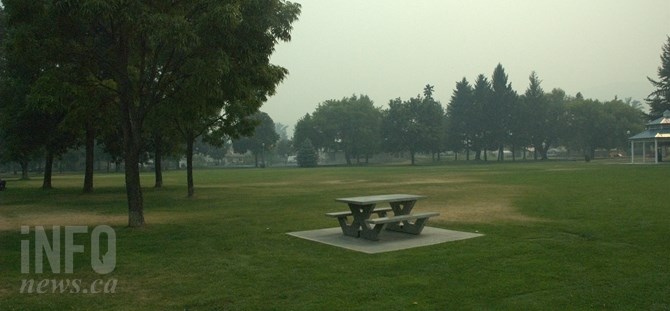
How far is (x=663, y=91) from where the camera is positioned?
275ft

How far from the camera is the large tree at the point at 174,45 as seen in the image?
13.5 meters

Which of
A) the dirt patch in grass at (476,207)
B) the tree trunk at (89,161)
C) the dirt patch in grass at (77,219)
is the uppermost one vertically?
the tree trunk at (89,161)

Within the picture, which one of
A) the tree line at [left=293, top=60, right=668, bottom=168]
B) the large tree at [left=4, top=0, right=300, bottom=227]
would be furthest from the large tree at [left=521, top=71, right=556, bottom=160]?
the large tree at [left=4, top=0, right=300, bottom=227]

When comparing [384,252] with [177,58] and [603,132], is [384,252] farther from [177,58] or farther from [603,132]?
[603,132]

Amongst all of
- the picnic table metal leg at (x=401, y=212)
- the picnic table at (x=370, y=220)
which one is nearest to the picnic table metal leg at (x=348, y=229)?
the picnic table at (x=370, y=220)

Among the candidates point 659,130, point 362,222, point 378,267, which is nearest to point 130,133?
point 362,222

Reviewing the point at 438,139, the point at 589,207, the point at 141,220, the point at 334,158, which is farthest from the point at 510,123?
the point at 141,220

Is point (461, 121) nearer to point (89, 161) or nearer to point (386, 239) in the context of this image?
point (89, 161)

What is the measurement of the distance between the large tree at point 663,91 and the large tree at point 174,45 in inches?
3211

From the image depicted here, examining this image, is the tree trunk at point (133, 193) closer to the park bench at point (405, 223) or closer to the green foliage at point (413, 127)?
the park bench at point (405, 223)

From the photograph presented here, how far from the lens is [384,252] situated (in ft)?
34.7

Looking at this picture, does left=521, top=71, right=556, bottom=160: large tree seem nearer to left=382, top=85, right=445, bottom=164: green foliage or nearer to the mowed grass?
left=382, top=85, right=445, bottom=164: green foliage

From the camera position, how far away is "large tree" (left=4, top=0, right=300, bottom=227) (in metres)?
13.5

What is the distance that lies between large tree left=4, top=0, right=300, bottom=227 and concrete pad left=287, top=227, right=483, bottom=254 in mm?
4925
